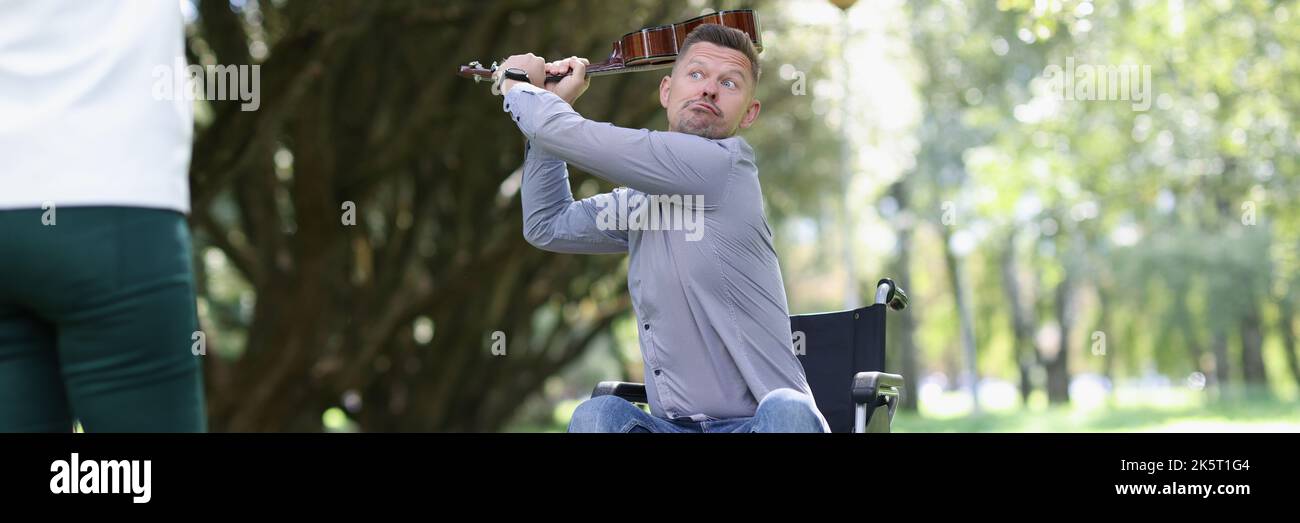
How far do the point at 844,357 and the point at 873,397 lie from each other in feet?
2.74

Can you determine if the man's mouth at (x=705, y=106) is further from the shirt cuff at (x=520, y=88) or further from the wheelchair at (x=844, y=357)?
the wheelchair at (x=844, y=357)

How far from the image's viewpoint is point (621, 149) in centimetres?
308

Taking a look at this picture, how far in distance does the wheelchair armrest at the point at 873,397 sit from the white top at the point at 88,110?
223 centimetres

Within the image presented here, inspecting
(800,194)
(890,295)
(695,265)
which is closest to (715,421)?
(695,265)

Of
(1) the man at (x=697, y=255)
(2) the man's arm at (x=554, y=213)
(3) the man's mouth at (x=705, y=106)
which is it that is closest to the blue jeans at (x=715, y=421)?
(1) the man at (x=697, y=255)

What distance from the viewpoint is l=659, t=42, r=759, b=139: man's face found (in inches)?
131

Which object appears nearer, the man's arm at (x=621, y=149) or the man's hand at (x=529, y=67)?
the man's arm at (x=621, y=149)

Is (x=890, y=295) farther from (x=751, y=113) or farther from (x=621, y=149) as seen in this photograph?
(x=621, y=149)

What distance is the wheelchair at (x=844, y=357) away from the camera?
4129 millimetres

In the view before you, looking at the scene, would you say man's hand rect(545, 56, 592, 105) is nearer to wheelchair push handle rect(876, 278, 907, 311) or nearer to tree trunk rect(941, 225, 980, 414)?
wheelchair push handle rect(876, 278, 907, 311)

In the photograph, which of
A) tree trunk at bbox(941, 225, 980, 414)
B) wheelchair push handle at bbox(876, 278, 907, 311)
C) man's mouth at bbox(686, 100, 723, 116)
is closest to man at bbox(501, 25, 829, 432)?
man's mouth at bbox(686, 100, 723, 116)

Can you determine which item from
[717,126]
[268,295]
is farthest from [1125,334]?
[717,126]
